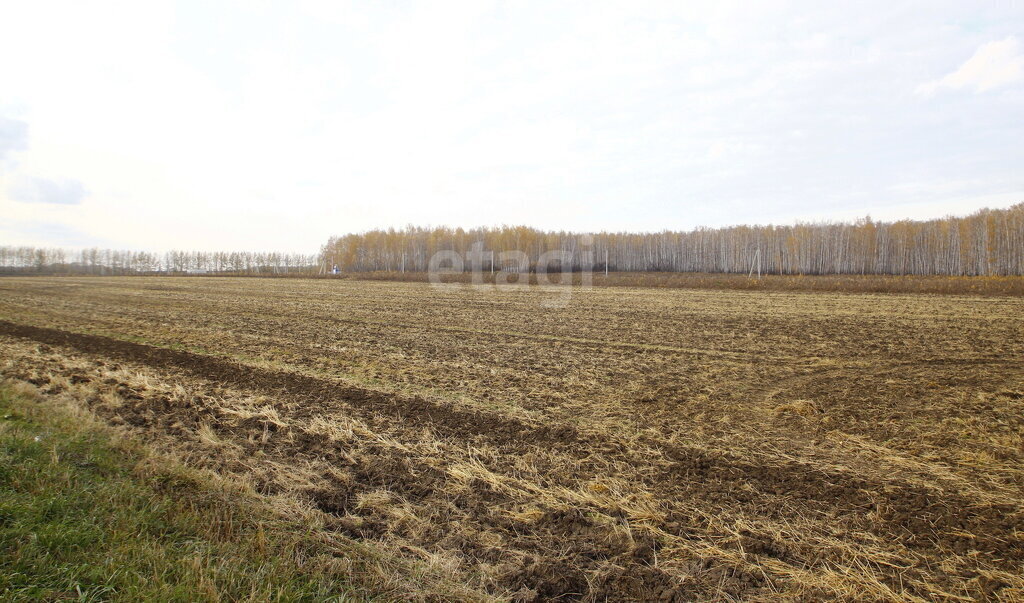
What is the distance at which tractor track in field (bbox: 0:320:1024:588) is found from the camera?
13.8 ft

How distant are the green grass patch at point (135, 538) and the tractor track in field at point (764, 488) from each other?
99 centimetres

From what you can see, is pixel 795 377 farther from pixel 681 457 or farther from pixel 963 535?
pixel 963 535

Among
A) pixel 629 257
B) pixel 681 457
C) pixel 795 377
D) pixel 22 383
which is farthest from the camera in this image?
pixel 629 257

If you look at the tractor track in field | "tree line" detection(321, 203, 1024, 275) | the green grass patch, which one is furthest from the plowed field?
"tree line" detection(321, 203, 1024, 275)

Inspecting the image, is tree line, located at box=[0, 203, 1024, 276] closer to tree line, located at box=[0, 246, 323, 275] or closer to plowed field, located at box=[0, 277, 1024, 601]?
tree line, located at box=[0, 246, 323, 275]

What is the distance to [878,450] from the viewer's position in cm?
611

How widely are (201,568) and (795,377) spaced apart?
10277mm

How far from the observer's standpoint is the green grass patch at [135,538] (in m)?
3.13

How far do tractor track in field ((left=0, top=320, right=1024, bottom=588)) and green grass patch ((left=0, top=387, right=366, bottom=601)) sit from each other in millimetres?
994

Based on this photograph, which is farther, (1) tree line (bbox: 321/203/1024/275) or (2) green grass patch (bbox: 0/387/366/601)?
(1) tree line (bbox: 321/203/1024/275)

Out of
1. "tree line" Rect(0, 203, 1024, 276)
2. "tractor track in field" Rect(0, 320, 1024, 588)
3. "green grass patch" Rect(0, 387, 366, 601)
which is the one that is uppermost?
"tree line" Rect(0, 203, 1024, 276)

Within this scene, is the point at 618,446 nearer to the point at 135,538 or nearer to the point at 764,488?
the point at 764,488

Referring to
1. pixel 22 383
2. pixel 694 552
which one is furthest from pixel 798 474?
pixel 22 383

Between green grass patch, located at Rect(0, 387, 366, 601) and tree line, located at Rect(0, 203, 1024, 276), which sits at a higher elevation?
tree line, located at Rect(0, 203, 1024, 276)
